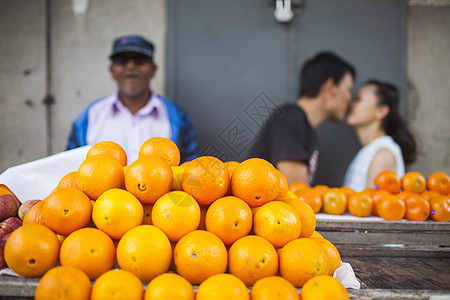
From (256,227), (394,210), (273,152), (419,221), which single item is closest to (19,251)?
(256,227)

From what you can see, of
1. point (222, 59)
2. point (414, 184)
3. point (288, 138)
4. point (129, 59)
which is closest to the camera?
point (414, 184)

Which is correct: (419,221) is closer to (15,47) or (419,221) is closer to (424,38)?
(424,38)

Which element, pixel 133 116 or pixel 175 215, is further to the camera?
pixel 133 116

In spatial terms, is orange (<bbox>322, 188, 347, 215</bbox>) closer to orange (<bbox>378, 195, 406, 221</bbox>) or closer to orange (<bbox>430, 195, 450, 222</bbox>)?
orange (<bbox>378, 195, 406, 221</bbox>)

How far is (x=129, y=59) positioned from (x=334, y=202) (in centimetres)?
226

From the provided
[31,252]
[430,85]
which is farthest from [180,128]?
[430,85]

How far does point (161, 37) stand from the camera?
3219 mm

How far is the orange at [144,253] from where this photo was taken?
86 cm

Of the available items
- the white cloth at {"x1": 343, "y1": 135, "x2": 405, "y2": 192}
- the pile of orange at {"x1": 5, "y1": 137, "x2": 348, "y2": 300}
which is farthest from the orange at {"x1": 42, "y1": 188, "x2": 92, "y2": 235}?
the white cloth at {"x1": 343, "y1": 135, "x2": 405, "y2": 192}

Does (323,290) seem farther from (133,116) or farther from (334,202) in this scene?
(133,116)

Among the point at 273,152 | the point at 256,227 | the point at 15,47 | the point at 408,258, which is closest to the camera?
the point at 256,227

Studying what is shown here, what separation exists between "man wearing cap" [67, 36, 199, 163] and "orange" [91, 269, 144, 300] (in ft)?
7.39

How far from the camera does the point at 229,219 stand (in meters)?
0.92

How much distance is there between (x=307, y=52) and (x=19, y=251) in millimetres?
3059
